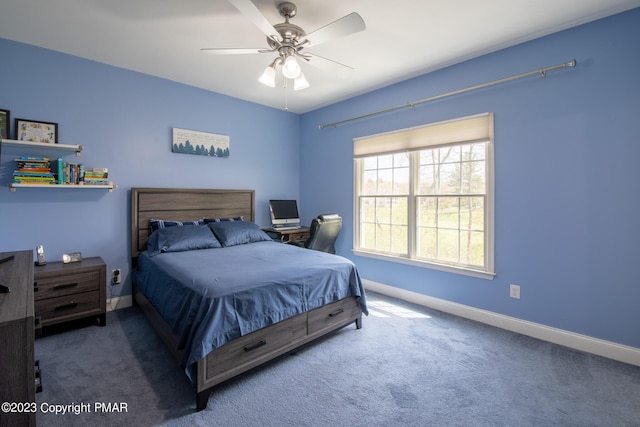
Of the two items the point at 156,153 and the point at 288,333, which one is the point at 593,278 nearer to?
the point at 288,333

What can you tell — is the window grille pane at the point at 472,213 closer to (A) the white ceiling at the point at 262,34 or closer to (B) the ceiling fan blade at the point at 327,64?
(A) the white ceiling at the point at 262,34

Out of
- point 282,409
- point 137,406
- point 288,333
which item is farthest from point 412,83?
point 137,406

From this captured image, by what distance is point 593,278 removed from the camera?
7.66 ft

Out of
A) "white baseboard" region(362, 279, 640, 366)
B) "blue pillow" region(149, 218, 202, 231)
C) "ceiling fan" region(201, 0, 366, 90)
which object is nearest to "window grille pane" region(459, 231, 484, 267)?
"white baseboard" region(362, 279, 640, 366)

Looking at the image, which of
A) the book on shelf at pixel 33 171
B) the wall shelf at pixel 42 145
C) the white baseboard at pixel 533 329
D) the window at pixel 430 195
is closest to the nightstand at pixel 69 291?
the book on shelf at pixel 33 171

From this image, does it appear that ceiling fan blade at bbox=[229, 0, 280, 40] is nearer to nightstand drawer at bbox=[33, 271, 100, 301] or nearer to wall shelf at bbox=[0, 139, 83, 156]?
wall shelf at bbox=[0, 139, 83, 156]

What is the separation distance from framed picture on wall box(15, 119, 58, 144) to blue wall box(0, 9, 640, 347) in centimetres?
8

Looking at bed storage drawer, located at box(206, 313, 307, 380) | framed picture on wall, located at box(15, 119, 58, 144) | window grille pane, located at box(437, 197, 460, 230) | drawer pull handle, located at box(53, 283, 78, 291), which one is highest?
framed picture on wall, located at box(15, 119, 58, 144)

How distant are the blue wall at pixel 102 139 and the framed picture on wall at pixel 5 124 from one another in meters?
0.06

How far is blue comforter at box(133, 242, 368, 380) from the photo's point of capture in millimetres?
1777

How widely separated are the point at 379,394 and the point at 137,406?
1454 millimetres

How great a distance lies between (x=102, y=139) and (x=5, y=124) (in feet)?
2.30

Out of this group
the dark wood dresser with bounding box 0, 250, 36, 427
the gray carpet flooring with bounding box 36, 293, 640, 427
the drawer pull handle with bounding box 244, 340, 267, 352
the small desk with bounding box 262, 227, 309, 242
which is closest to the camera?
the dark wood dresser with bounding box 0, 250, 36, 427

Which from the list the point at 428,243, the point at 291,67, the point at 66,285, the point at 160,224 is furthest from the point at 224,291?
the point at 428,243
